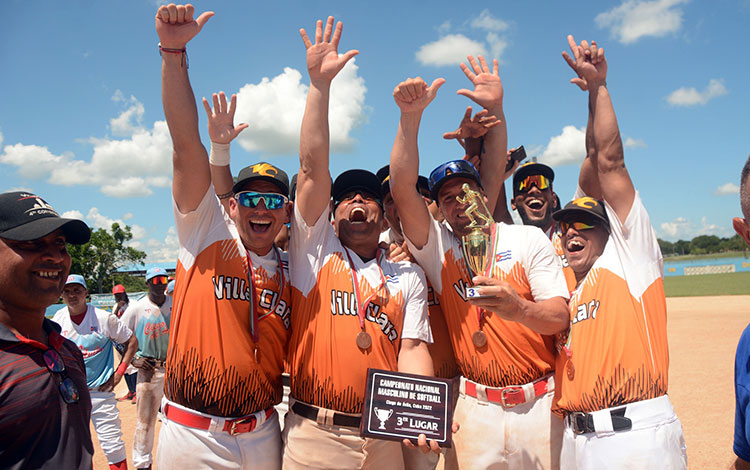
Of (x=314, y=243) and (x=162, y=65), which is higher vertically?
(x=162, y=65)

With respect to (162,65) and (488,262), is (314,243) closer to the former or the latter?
(488,262)

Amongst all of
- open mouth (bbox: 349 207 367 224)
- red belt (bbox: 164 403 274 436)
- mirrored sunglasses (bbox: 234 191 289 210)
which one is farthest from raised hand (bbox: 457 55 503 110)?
red belt (bbox: 164 403 274 436)

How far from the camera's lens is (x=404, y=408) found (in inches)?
126

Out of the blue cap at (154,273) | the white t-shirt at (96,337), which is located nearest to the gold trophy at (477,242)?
the white t-shirt at (96,337)

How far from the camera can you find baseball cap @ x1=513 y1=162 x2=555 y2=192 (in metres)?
5.30

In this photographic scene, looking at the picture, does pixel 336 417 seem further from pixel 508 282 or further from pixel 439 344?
pixel 508 282

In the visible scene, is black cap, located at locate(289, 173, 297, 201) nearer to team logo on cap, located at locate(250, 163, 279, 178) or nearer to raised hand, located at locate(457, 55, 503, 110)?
team logo on cap, located at locate(250, 163, 279, 178)

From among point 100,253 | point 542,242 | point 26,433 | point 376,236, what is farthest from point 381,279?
point 100,253

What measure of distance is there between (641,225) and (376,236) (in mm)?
2064

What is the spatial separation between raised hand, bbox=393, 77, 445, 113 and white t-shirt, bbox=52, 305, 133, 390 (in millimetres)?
6747

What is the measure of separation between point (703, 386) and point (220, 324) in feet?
40.7

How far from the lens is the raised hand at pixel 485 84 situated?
14.7 ft

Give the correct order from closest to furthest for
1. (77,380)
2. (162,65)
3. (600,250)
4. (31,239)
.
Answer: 1. (31,239)
2. (77,380)
3. (162,65)
4. (600,250)

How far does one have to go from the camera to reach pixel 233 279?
11.3 ft
